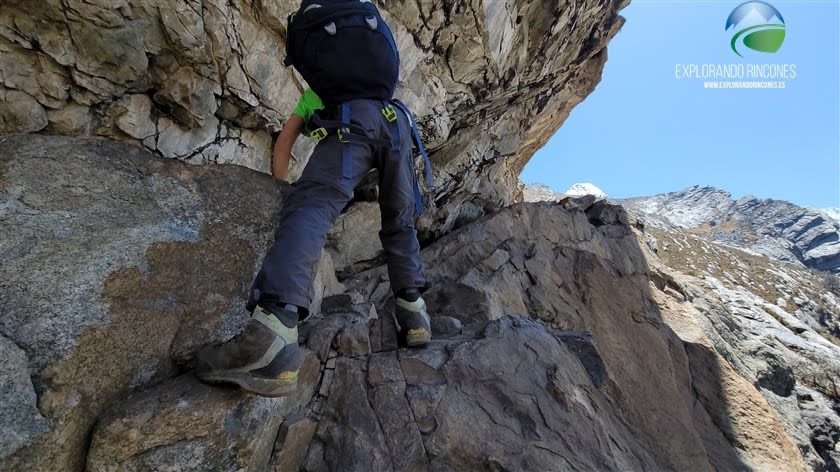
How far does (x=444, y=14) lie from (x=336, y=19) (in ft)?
24.4

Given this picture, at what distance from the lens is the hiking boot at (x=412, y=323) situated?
401 centimetres

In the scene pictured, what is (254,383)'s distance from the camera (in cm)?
286

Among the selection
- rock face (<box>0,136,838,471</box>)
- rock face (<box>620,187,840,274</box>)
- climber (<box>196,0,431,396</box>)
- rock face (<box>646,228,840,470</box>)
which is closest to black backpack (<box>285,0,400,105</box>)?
climber (<box>196,0,431,396</box>)

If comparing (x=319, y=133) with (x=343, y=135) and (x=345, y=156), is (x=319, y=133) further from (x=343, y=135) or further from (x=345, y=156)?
(x=345, y=156)

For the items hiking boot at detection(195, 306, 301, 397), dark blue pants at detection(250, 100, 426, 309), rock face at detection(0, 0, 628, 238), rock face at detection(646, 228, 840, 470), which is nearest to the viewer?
hiking boot at detection(195, 306, 301, 397)

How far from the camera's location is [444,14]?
10125 millimetres

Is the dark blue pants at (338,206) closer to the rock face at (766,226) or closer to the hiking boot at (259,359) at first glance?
the hiking boot at (259,359)

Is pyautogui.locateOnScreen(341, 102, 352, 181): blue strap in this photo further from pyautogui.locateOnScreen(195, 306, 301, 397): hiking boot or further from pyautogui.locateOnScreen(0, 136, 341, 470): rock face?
pyautogui.locateOnScreen(0, 136, 341, 470): rock face

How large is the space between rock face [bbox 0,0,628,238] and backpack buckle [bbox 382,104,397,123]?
4644 mm

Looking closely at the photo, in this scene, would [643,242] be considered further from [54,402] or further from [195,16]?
[54,402]

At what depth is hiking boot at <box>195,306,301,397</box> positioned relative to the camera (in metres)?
2.84

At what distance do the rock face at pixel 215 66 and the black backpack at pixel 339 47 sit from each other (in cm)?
393

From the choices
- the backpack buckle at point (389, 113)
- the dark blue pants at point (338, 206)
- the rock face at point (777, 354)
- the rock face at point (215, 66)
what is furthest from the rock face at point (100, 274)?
the rock face at point (777, 354)

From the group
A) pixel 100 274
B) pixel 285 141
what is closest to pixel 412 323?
pixel 285 141
